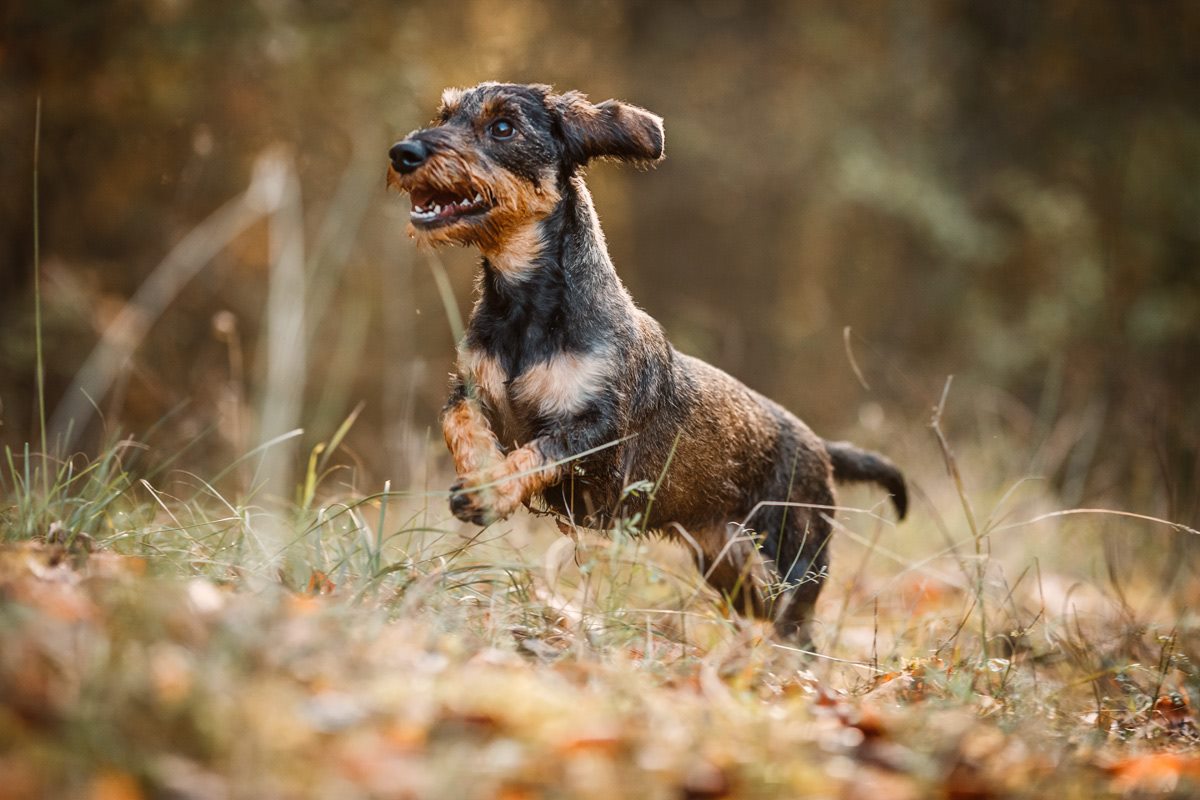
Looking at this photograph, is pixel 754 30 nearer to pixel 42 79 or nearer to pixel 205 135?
pixel 42 79

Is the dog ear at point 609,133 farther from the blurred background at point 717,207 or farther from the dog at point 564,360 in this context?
the blurred background at point 717,207

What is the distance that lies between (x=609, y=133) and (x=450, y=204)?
0.74 meters

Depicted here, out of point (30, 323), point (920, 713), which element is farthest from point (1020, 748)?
point (30, 323)

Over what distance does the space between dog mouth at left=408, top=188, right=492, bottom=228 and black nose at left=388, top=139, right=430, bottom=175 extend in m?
0.10

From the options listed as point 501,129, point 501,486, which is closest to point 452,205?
point 501,129

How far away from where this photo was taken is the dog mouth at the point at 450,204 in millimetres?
4121

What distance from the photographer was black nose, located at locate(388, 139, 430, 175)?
13.2 feet

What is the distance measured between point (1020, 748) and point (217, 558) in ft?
8.11

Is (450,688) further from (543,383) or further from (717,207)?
(717,207)

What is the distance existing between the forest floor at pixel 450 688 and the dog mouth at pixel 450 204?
115 centimetres

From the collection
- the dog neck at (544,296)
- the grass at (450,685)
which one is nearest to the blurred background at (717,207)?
the dog neck at (544,296)

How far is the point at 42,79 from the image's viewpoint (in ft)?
29.3

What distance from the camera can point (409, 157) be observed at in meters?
4.03

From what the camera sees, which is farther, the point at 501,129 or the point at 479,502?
the point at 501,129
